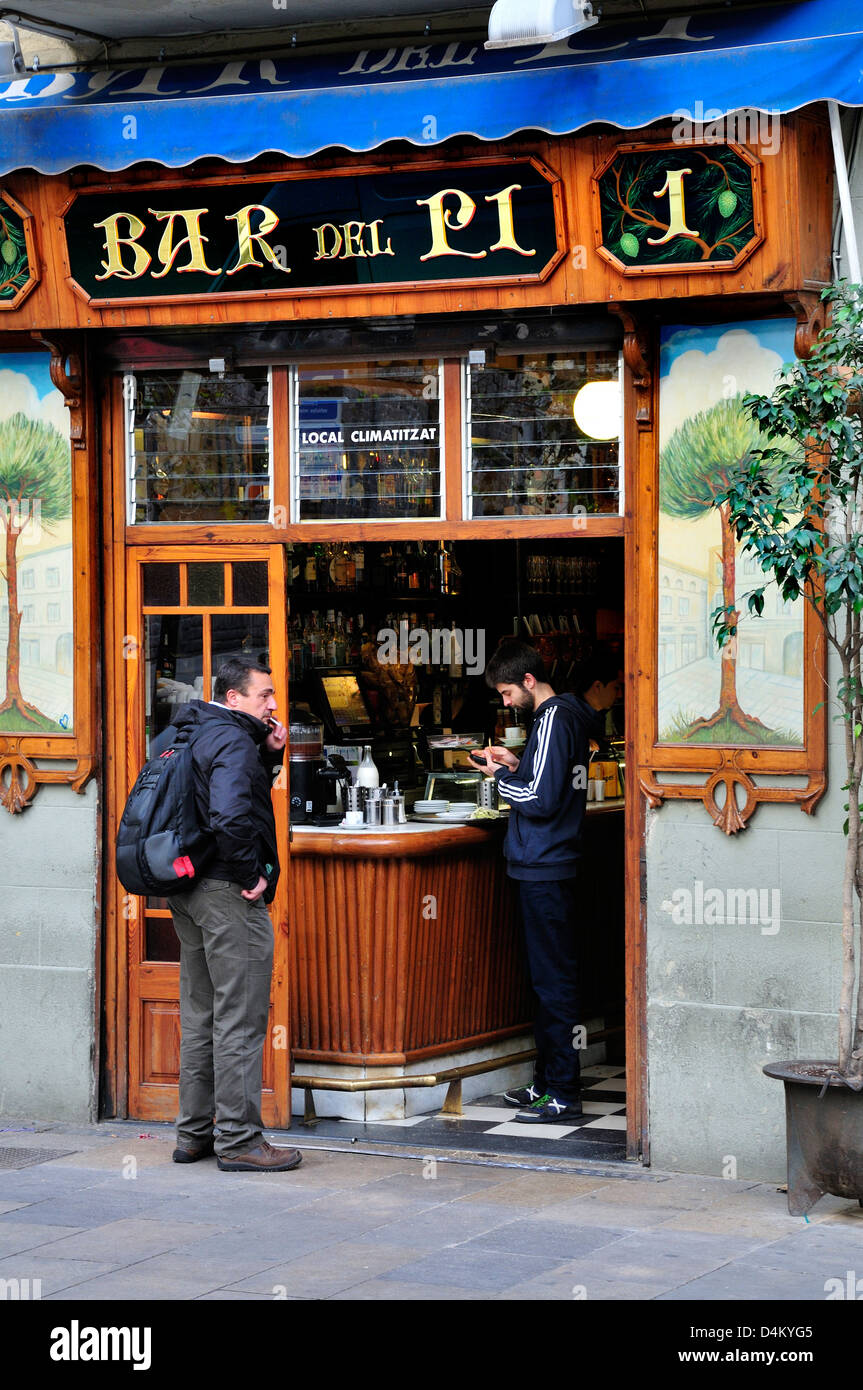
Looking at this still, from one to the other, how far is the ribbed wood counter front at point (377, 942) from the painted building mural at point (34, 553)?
132 cm

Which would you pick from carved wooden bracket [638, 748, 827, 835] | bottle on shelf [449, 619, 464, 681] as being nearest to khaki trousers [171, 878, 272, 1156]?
carved wooden bracket [638, 748, 827, 835]

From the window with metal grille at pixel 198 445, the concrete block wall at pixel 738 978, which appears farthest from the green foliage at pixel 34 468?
the concrete block wall at pixel 738 978

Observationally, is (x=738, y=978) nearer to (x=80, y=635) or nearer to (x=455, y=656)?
(x=80, y=635)

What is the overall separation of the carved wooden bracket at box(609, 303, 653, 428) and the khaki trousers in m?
2.49

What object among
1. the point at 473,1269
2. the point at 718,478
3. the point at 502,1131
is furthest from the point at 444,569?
the point at 473,1269

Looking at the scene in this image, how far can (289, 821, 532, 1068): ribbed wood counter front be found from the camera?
8.45 meters

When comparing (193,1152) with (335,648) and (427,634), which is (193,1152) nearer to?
(335,648)

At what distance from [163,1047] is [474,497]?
2.85 meters

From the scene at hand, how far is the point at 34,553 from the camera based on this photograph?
28.1 feet

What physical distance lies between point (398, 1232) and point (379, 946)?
200cm

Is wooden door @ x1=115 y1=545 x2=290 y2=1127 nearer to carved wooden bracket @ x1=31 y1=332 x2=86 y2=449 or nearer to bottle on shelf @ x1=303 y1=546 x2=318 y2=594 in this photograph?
carved wooden bracket @ x1=31 y1=332 x2=86 y2=449

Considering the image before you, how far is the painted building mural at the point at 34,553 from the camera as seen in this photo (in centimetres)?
850

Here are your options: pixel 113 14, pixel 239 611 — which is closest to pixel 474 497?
pixel 239 611
